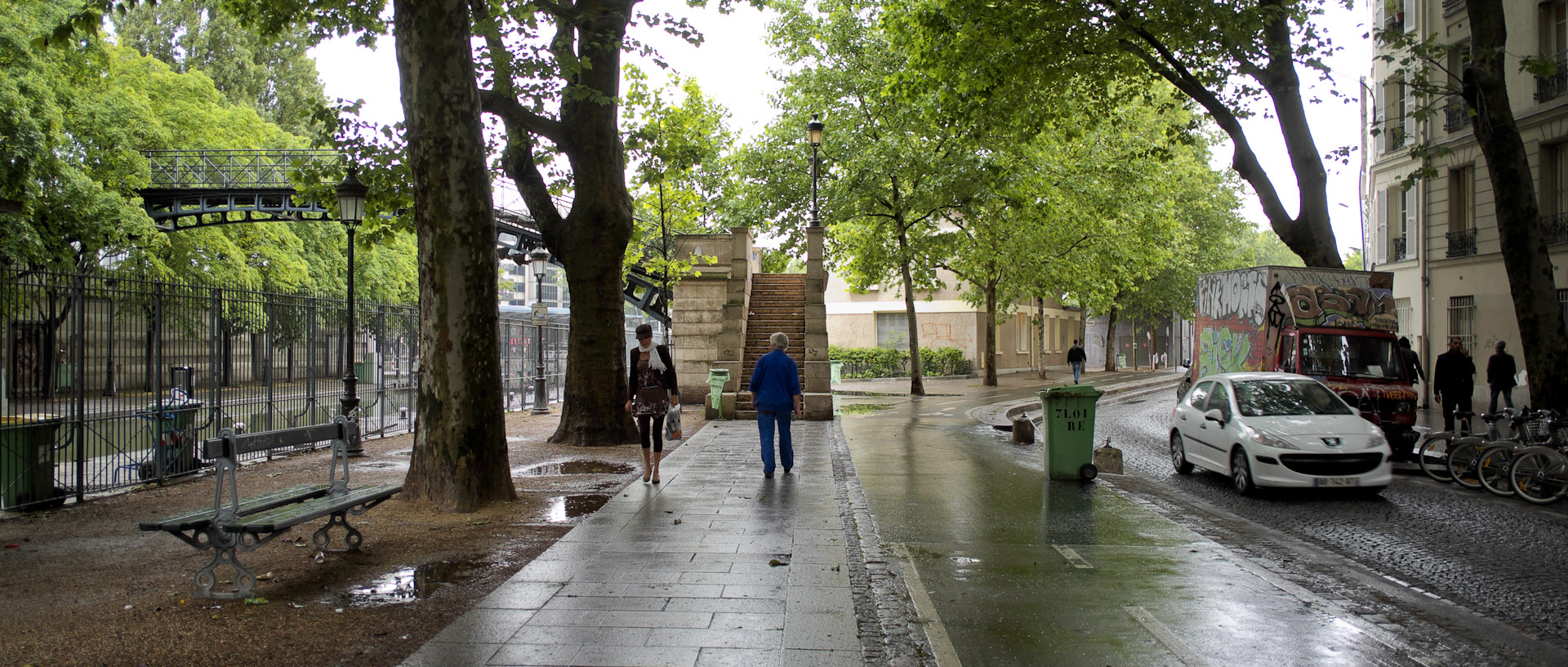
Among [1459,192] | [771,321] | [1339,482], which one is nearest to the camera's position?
[1339,482]

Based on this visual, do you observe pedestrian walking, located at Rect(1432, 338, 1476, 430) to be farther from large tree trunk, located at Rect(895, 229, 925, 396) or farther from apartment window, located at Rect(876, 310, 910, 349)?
apartment window, located at Rect(876, 310, 910, 349)

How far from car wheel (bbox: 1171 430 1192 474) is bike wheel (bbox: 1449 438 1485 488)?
9.14 feet

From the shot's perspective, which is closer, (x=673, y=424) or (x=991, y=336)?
(x=673, y=424)

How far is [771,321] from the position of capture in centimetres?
2467

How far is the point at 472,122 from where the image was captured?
8.34 metres

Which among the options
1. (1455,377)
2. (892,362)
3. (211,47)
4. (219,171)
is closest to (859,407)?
(1455,377)

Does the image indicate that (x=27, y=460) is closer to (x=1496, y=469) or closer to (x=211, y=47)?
(x=1496, y=469)

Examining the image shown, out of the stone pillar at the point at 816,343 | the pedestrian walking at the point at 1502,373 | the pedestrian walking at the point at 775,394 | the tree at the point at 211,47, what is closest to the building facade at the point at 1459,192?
the pedestrian walking at the point at 1502,373

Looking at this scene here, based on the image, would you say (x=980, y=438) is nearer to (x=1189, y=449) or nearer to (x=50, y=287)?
(x=1189, y=449)

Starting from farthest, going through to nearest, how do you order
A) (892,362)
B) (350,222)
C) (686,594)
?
(892,362)
(350,222)
(686,594)

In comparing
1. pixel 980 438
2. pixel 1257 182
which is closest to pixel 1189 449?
pixel 980 438

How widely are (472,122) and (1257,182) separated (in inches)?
519

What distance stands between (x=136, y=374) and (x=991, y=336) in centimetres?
2809

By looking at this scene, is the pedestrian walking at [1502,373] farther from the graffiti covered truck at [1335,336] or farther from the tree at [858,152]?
the tree at [858,152]
